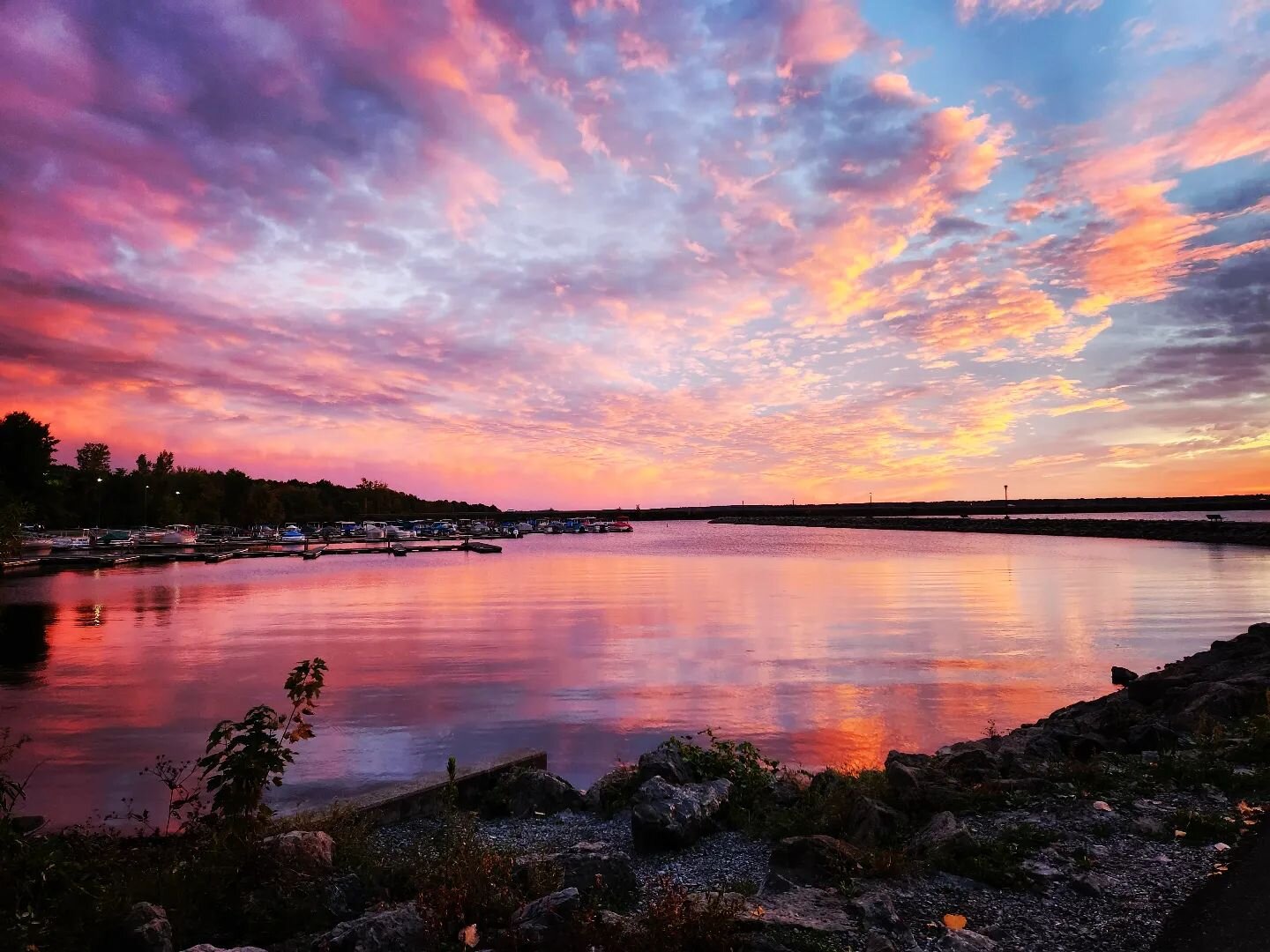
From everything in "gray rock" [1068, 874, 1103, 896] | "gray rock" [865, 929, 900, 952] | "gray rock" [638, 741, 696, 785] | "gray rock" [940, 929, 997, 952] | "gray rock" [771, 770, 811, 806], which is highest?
"gray rock" [865, 929, 900, 952]

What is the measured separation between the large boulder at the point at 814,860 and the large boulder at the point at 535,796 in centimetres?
371

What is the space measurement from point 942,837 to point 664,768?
158 inches

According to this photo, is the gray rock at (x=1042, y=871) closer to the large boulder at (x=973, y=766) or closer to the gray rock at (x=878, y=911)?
the gray rock at (x=878, y=911)

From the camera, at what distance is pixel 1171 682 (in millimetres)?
16375

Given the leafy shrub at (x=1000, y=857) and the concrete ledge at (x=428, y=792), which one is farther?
the concrete ledge at (x=428, y=792)

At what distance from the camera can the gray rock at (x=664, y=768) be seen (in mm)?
10852

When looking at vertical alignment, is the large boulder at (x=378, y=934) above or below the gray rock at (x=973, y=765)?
above

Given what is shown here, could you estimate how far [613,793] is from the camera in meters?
10.8

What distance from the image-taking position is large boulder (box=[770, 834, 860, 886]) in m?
7.52

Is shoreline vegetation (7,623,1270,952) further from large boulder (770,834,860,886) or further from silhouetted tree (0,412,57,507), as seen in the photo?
silhouetted tree (0,412,57,507)

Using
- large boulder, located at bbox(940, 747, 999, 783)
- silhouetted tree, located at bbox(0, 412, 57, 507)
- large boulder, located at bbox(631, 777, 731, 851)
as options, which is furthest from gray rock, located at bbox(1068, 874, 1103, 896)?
silhouetted tree, located at bbox(0, 412, 57, 507)

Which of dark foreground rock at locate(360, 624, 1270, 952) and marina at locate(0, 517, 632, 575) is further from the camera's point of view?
marina at locate(0, 517, 632, 575)

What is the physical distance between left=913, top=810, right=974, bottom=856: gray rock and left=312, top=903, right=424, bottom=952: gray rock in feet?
16.3

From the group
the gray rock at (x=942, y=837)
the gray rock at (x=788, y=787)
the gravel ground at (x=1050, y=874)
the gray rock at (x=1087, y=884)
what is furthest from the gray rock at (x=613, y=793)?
the gray rock at (x=1087, y=884)
